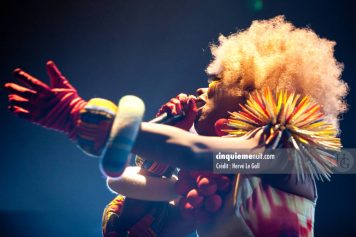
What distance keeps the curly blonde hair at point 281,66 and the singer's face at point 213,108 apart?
0.8 inches

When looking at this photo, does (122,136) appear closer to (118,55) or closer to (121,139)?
(121,139)

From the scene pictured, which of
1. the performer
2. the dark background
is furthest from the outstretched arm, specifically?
the dark background

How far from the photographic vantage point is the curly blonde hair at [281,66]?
90 cm

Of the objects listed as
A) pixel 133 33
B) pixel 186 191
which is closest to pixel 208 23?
pixel 133 33

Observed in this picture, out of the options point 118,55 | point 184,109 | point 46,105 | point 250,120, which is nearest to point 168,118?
point 184,109

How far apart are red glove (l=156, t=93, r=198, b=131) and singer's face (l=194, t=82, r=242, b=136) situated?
3 cm

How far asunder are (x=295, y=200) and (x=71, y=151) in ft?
8.02

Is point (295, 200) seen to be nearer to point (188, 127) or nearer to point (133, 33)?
point (188, 127)

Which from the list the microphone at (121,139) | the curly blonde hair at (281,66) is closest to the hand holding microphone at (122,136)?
the microphone at (121,139)

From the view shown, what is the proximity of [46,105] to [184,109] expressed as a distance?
41 centimetres

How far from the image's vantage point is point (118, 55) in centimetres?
240

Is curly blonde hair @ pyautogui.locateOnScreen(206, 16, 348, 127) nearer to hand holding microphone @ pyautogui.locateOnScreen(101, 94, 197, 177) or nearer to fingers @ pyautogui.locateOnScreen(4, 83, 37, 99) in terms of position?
hand holding microphone @ pyautogui.locateOnScreen(101, 94, 197, 177)

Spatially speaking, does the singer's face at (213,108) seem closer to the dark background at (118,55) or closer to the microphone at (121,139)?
the microphone at (121,139)

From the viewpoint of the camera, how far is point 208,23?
2.21 meters
